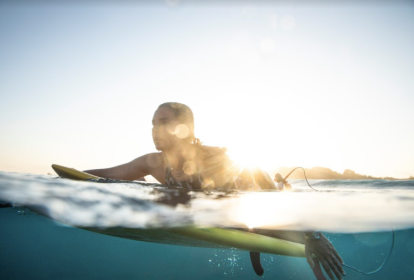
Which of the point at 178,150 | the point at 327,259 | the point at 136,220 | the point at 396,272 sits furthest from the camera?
the point at 396,272

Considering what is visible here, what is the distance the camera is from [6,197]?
404 centimetres

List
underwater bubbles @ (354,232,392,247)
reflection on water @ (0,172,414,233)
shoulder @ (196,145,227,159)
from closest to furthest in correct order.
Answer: reflection on water @ (0,172,414,233)
shoulder @ (196,145,227,159)
underwater bubbles @ (354,232,392,247)

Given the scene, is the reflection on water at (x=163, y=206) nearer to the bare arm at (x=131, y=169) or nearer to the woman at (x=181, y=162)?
the woman at (x=181, y=162)

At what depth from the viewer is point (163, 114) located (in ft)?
12.3

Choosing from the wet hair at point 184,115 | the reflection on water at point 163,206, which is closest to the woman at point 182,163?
the wet hair at point 184,115

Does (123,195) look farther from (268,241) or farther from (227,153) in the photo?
(268,241)

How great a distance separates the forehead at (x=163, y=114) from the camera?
3.76 metres

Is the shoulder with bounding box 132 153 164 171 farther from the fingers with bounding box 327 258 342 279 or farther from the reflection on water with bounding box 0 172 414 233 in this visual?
the fingers with bounding box 327 258 342 279

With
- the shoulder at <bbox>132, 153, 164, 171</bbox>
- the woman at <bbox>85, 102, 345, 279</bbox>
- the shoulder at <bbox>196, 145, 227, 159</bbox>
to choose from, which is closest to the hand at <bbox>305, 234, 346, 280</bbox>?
the woman at <bbox>85, 102, 345, 279</bbox>

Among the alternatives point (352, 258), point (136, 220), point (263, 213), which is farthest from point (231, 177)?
point (352, 258)

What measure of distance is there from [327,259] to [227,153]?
213 cm

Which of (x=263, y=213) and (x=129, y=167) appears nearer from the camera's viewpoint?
(x=263, y=213)

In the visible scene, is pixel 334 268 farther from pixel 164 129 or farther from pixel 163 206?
pixel 164 129

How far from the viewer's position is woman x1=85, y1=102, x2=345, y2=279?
12.4 feet
